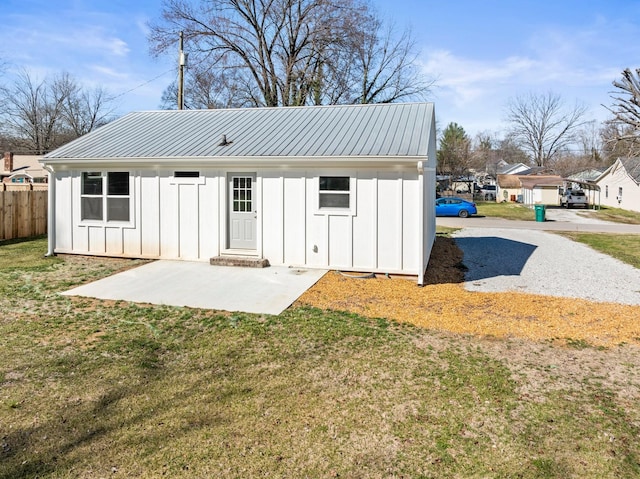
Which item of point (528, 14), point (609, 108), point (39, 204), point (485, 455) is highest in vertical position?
point (528, 14)

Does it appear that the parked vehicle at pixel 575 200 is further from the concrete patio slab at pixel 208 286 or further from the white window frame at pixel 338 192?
the concrete patio slab at pixel 208 286

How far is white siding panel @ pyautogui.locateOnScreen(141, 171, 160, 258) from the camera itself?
36.1 ft

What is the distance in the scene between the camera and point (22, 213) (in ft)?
49.5

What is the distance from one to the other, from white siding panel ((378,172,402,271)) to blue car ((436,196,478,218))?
70.8 feet

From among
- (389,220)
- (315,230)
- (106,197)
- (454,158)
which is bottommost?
(315,230)

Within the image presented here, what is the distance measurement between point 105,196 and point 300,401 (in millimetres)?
9251

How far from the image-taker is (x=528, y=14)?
569 inches

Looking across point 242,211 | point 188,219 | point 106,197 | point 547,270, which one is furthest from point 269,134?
point 547,270

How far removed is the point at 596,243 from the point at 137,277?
16.0 meters

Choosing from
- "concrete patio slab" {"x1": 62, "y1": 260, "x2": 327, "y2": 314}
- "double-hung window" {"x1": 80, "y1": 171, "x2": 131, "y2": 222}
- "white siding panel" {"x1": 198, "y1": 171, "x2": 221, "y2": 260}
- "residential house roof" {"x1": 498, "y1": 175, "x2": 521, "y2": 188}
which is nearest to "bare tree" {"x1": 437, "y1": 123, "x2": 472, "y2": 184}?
"residential house roof" {"x1": 498, "y1": 175, "x2": 521, "y2": 188}

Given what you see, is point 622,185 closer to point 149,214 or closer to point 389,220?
point 389,220

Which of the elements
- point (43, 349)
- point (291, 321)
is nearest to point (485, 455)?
point (291, 321)

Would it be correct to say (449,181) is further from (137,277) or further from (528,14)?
(137,277)

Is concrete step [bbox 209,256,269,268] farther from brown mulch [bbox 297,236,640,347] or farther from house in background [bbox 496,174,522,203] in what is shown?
house in background [bbox 496,174,522,203]
